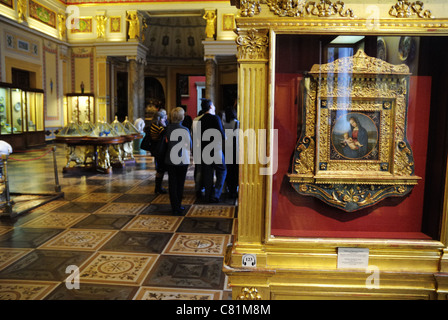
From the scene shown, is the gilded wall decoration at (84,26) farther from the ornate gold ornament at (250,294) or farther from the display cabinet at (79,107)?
the ornate gold ornament at (250,294)

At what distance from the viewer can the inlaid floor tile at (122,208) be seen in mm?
4859

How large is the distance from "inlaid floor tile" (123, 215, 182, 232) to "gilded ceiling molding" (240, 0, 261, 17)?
9.33 feet

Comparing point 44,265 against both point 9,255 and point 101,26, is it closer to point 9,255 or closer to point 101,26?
point 9,255

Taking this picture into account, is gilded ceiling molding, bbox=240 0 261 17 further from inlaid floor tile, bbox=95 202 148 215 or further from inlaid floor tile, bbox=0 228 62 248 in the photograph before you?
inlaid floor tile, bbox=95 202 148 215

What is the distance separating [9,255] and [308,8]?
3354mm

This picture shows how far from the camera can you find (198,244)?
359cm

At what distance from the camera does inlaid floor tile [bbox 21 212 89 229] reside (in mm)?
4250

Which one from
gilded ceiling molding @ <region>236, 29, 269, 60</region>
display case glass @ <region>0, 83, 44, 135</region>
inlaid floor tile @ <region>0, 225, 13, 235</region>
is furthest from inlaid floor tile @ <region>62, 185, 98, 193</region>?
display case glass @ <region>0, 83, 44, 135</region>

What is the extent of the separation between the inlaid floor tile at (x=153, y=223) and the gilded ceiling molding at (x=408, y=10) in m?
Answer: 3.14

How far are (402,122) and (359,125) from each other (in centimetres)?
24

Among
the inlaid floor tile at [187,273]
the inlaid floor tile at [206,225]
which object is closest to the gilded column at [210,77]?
the inlaid floor tile at [206,225]

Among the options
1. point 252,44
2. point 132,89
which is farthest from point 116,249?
point 132,89

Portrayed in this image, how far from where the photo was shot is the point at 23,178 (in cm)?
738
